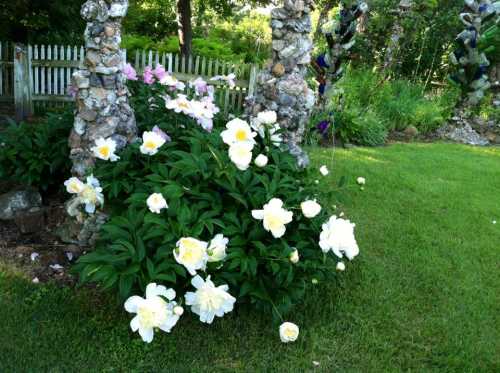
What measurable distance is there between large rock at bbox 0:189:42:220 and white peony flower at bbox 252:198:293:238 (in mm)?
2179

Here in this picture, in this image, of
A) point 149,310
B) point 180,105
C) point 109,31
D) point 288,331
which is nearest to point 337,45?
point 180,105

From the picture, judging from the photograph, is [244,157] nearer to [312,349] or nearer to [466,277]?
[312,349]

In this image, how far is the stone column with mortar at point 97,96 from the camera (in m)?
3.18

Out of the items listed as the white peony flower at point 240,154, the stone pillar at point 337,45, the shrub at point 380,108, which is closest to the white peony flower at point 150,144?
the white peony flower at point 240,154

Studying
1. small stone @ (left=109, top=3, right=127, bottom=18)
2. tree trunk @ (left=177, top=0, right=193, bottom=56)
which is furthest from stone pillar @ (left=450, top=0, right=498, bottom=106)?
small stone @ (left=109, top=3, right=127, bottom=18)

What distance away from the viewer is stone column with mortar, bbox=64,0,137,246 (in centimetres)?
318

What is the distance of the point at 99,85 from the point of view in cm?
324

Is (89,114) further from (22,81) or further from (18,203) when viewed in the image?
(22,81)

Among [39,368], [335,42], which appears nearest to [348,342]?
[39,368]

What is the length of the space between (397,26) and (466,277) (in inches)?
282

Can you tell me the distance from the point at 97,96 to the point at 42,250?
114cm

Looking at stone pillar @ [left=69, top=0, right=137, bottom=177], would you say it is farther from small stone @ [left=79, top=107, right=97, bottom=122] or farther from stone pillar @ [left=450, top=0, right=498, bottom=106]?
stone pillar @ [left=450, top=0, right=498, bottom=106]

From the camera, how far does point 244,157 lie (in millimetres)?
2643

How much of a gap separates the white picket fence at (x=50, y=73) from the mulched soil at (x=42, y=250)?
414 cm
